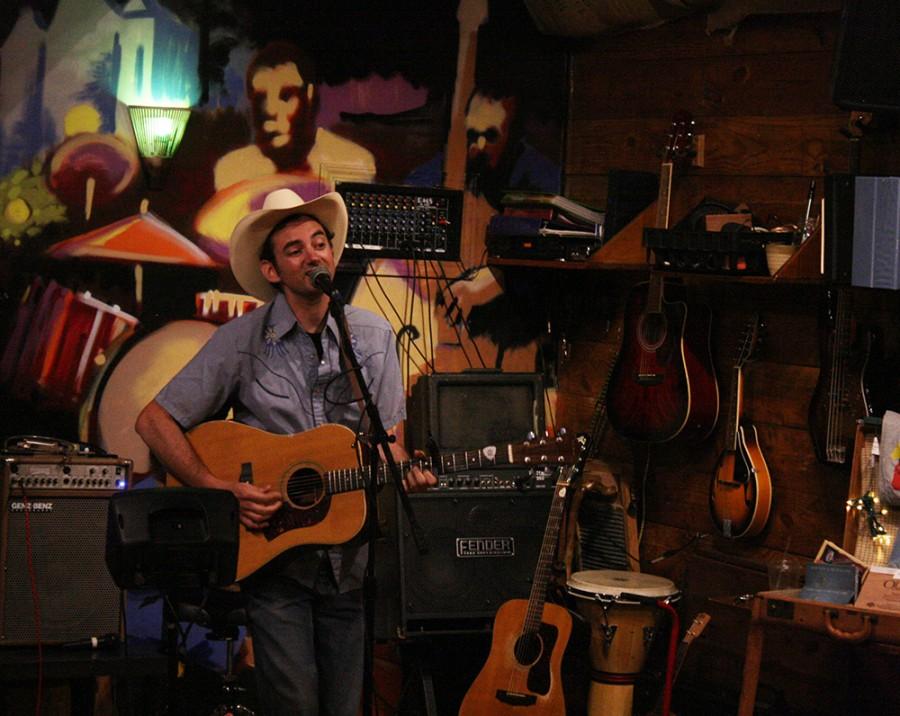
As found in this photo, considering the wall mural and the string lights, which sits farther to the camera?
the wall mural

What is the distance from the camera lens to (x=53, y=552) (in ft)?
14.3

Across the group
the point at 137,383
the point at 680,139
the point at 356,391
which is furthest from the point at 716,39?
the point at 137,383

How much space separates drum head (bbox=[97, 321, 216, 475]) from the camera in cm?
512

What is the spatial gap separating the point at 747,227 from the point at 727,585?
1.29m

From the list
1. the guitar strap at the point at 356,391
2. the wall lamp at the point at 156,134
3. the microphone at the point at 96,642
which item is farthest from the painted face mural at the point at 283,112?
the microphone at the point at 96,642

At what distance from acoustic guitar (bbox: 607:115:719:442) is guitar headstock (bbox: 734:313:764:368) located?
Answer: 0.43ft

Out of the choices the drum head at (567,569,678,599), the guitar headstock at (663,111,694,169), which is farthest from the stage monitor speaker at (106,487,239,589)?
the guitar headstock at (663,111,694,169)

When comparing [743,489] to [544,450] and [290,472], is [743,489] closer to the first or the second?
[544,450]

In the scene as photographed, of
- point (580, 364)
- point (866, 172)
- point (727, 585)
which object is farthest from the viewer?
point (580, 364)

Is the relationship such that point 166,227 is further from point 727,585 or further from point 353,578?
point 727,585

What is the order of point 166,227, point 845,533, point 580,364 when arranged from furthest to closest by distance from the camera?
point 580,364, point 166,227, point 845,533

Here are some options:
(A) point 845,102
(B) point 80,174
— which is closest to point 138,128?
(B) point 80,174

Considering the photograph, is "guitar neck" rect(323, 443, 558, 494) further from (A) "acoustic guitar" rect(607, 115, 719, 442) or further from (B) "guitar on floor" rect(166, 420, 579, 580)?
(A) "acoustic guitar" rect(607, 115, 719, 442)

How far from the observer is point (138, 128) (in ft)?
16.8
